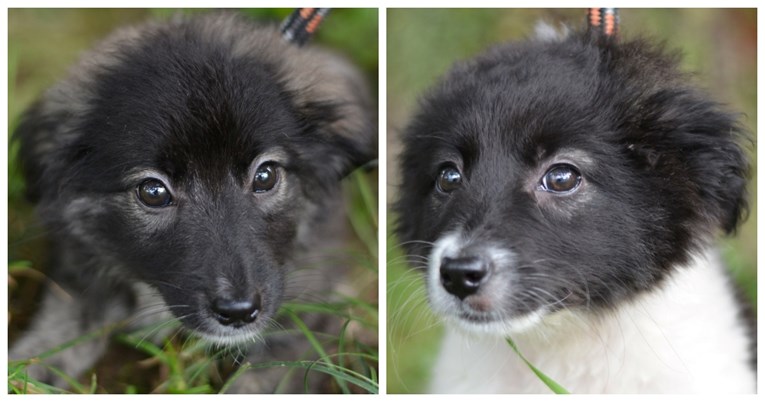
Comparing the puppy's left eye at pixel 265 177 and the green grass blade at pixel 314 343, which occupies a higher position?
the puppy's left eye at pixel 265 177

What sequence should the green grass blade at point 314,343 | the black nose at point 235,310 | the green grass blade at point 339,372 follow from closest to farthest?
the black nose at point 235,310
the green grass blade at point 339,372
the green grass blade at point 314,343

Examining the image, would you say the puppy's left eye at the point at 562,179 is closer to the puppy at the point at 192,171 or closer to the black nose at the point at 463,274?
the black nose at the point at 463,274

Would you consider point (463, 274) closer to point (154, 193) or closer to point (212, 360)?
point (154, 193)

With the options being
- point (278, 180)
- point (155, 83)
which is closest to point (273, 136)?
point (278, 180)

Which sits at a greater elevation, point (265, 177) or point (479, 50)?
point (479, 50)

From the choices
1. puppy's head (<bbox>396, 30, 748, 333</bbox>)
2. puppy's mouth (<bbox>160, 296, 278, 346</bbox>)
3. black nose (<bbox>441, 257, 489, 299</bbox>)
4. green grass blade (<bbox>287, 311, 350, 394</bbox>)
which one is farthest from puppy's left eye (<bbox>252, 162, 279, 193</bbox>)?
black nose (<bbox>441, 257, 489, 299</bbox>)

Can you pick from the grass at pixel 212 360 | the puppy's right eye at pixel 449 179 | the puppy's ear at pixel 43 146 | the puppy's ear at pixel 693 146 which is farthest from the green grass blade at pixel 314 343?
the puppy's ear at pixel 693 146

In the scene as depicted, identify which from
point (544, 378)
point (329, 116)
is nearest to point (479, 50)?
point (329, 116)

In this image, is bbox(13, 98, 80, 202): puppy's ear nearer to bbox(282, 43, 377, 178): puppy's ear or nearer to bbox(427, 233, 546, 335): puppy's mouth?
bbox(282, 43, 377, 178): puppy's ear

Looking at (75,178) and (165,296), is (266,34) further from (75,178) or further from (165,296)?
(165,296)
